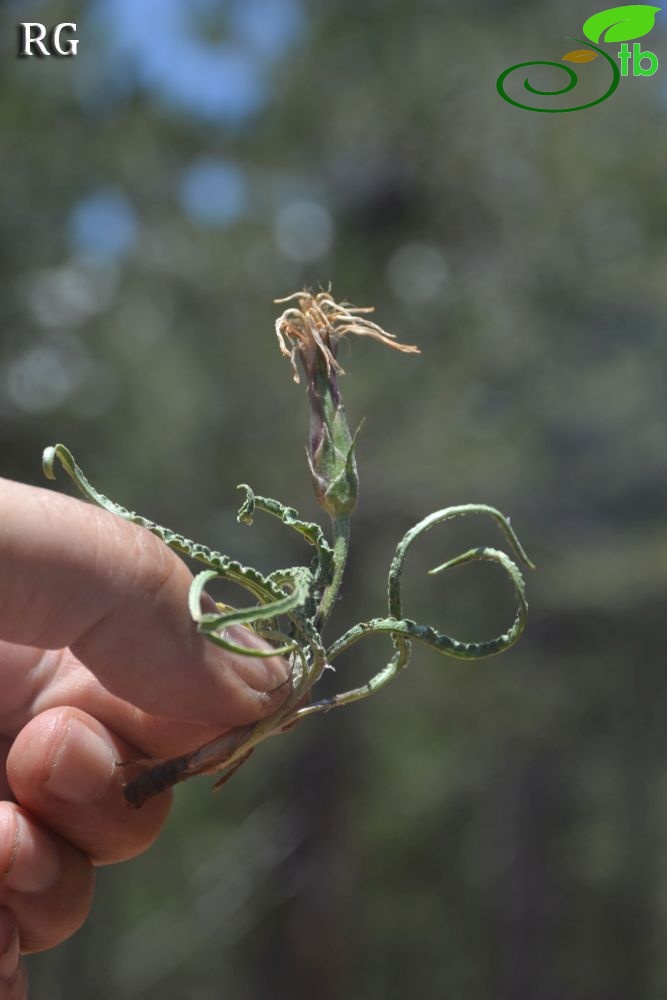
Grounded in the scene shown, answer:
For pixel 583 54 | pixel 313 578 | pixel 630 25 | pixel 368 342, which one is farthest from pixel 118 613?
pixel 368 342

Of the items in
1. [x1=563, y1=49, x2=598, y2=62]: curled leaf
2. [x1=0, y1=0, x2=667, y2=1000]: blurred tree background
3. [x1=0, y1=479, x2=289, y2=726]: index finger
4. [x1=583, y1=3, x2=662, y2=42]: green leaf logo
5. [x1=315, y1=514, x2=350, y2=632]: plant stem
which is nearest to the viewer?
[x1=0, y1=479, x2=289, y2=726]: index finger

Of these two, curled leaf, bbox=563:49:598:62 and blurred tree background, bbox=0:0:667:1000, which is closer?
curled leaf, bbox=563:49:598:62

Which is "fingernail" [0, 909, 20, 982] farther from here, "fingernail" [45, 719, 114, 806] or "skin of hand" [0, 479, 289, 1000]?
"fingernail" [45, 719, 114, 806]

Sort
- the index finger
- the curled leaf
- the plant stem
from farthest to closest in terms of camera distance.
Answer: the curled leaf < the plant stem < the index finger

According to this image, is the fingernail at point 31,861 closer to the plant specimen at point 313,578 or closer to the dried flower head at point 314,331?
the plant specimen at point 313,578

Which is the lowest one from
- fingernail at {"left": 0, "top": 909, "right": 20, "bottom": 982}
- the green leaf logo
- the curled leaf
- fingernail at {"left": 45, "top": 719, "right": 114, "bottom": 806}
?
fingernail at {"left": 0, "top": 909, "right": 20, "bottom": 982}

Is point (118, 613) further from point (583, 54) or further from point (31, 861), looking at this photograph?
point (583, 54)

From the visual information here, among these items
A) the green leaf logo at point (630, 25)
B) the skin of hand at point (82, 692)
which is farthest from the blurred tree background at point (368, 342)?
the skin of hand at point (82, 692)

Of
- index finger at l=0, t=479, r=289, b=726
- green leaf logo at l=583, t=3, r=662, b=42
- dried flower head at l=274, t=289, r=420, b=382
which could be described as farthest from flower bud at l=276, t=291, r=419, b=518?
green leaf logo at l=583, t=3, r=662, b=42
